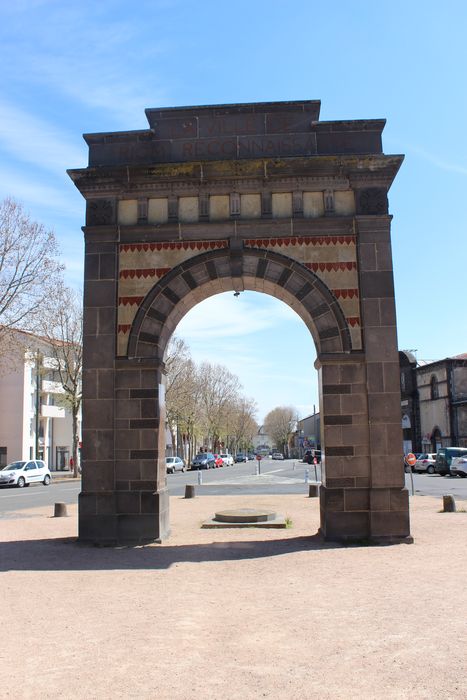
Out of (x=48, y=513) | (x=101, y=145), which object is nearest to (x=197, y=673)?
(x=101, y=145)

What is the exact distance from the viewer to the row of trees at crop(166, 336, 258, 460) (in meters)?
55.4

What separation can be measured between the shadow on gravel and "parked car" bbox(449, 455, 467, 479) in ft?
93.2

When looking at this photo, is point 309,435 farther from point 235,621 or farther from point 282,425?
point 235,621

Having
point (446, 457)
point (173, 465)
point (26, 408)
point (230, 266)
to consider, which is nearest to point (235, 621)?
point (230, 266)

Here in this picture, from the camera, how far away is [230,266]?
12.8 metres

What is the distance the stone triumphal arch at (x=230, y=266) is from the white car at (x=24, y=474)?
24.6 metres

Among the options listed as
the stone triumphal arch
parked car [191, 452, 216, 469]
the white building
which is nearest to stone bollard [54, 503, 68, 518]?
the stone triumphal arch

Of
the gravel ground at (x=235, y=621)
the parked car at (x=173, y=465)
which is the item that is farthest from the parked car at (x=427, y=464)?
the gravel ground at (x=235, y=621)

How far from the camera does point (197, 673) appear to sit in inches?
198

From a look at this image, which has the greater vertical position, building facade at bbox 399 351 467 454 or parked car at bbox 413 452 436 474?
building facade at bbox 399 351 467 454

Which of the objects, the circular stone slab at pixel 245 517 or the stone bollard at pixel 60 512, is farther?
the stone bollard at pixel 60 512

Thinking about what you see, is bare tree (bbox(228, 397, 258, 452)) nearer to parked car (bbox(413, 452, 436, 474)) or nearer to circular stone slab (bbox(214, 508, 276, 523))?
parked car (bbox(413, 452, 436, 474))

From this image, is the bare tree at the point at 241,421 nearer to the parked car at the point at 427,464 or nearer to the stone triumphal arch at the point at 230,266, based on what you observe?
the parked car at the point at 427,464

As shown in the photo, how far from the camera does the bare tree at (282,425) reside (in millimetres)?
152500
